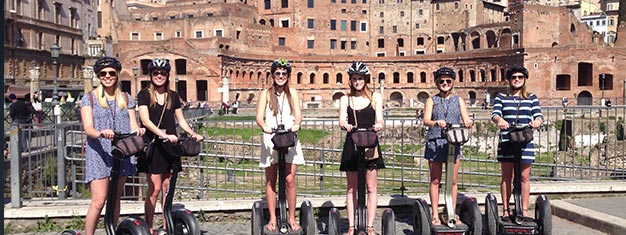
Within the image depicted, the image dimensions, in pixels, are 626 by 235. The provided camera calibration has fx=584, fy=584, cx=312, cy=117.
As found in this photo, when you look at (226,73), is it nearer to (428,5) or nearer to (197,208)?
(428,5)

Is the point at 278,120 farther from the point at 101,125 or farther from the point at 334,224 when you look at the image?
the point at 101,125

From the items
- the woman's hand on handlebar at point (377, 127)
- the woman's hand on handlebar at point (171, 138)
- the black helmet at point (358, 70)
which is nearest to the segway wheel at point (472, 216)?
the woman's hand on handlebar at point (377, 127)

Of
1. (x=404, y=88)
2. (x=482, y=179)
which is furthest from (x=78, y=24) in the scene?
(x=482, y=179)

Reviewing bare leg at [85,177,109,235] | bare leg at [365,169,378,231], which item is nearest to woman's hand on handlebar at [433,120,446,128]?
bare leg at [365,169,378,231]

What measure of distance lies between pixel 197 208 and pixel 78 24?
141 ft

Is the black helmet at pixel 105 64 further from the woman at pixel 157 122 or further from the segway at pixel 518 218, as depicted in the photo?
the segway at pixel 518 218

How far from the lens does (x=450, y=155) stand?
628 centimetres

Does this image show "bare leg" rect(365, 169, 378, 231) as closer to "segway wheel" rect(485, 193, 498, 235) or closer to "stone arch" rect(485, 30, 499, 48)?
"segway wheel" rect(485, 193, 498, 235)

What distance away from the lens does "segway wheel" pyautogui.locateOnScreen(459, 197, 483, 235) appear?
21.3 feet

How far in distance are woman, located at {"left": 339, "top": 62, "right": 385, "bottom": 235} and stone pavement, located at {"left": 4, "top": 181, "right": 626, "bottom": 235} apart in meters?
1.31

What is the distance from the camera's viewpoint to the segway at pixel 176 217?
6.20 meters

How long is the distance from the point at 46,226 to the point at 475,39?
58.0m

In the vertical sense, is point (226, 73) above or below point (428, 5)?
below

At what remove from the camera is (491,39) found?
58.8 meters
